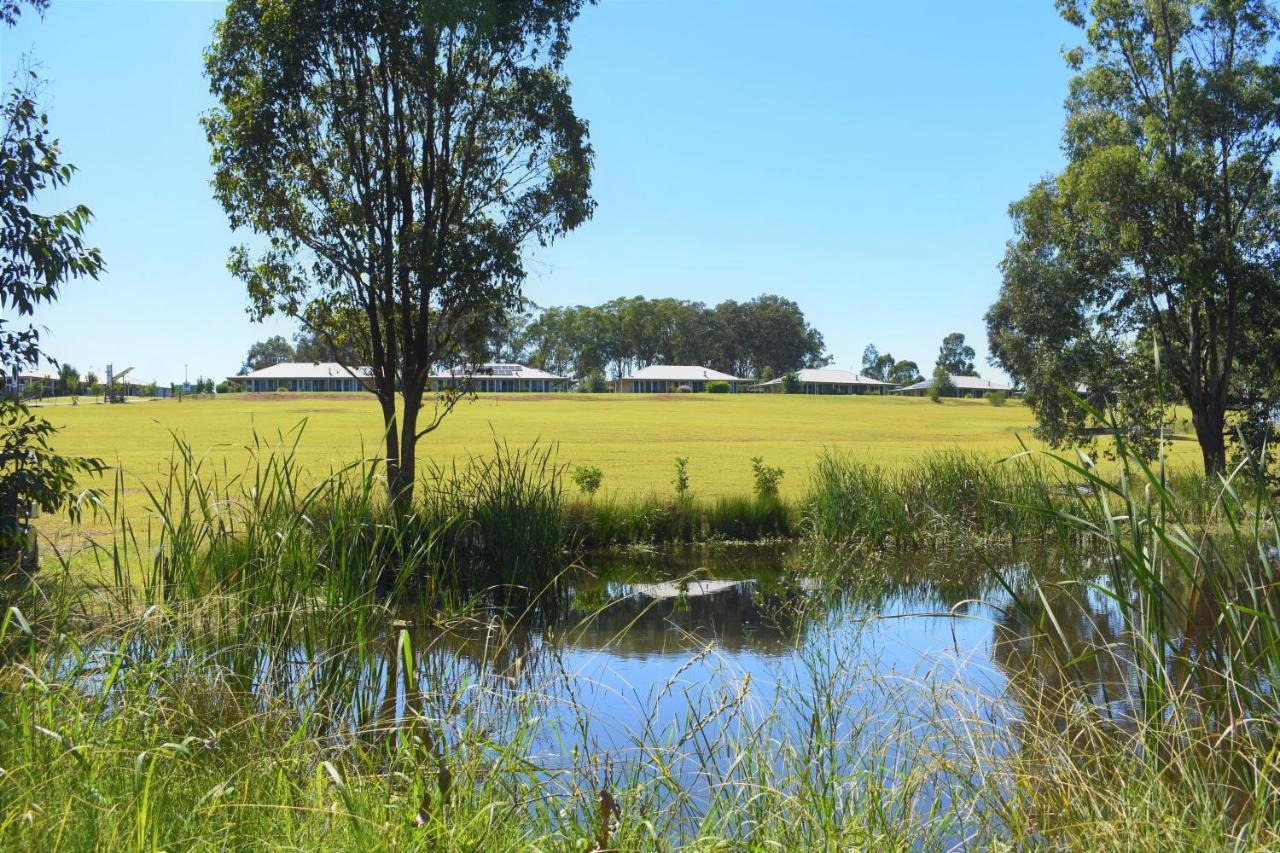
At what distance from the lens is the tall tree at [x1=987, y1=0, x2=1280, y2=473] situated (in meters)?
14.7

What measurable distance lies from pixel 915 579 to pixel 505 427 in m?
32.8

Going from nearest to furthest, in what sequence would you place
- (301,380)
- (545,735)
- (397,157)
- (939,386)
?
(545,735), (397,157), (939,386), (301,380)

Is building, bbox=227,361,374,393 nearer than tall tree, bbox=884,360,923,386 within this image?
Yes

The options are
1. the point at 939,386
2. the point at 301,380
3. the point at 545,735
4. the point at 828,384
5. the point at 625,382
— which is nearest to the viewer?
the point at 545,735

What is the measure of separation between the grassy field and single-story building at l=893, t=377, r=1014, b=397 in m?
41.3

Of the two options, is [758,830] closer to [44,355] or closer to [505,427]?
[44,355]

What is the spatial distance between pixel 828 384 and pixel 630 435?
73.9 meters

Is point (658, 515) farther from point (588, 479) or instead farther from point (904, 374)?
point (904, 374)

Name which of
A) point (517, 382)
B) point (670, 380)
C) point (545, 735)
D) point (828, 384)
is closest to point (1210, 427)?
point (545, 735)

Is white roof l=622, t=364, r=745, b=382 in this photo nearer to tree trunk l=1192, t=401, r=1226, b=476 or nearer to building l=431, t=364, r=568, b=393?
building l=431, t=364, r=568, b=393

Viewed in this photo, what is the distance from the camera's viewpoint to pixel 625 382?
10369cm

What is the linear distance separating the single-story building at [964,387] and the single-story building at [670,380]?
20.4m

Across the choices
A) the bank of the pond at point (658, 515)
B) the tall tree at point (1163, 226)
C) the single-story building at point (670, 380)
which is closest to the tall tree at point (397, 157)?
the bank of the pond at point (658, 515)

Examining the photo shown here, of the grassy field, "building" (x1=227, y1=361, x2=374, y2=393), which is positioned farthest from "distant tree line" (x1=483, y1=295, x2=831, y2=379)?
the grassy field
